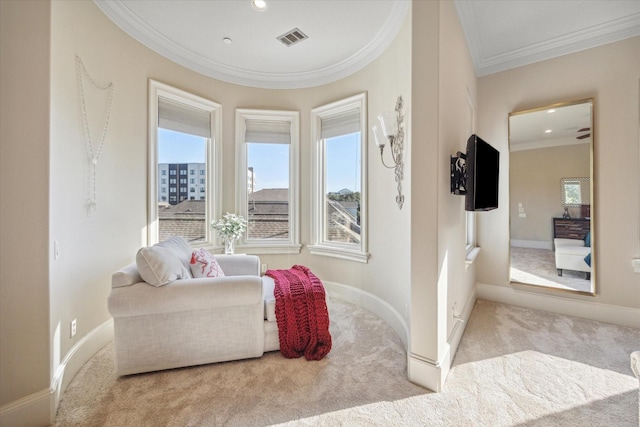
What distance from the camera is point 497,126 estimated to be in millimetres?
3266

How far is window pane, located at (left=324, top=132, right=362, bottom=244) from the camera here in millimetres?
3389

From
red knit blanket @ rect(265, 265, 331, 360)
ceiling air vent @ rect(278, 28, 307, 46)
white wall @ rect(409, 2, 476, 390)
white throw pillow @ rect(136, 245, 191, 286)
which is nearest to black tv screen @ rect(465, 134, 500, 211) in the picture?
white wall @ rect(409, 2, 476, 390)

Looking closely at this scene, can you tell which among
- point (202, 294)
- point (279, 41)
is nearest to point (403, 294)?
point (202, 294)

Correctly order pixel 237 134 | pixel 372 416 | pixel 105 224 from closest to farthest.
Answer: pixel 372 416, pixel 105 224, pixel 237 134

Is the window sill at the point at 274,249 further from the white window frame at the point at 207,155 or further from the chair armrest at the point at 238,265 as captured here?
Answer: the chair armrest at the point at 238,265

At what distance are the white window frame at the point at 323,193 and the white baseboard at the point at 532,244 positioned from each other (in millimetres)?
1724

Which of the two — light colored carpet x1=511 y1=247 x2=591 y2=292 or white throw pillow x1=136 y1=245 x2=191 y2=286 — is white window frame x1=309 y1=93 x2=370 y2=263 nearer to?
light colored carpet x1=511 y1=247 x2=591 y2=292

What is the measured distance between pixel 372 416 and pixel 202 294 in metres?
1.32

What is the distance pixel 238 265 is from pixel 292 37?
2.42 m

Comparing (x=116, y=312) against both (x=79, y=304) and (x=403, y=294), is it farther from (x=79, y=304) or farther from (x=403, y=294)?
(x=403, y=294)

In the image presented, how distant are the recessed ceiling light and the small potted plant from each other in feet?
7.14

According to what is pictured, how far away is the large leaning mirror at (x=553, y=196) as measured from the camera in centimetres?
280

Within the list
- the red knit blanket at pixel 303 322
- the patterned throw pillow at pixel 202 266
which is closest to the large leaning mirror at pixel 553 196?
the red knit blanket at pixel 303 322

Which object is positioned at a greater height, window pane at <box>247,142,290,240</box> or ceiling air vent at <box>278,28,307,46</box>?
ceiling air vent at <box>278,28,307,46</box>
